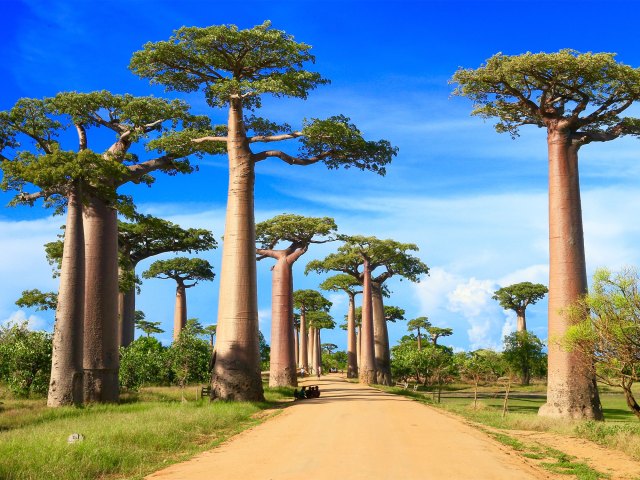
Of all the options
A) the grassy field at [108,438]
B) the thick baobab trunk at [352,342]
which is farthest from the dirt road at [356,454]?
the thick baobab trunk at [352,342]

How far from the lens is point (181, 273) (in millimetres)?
46656

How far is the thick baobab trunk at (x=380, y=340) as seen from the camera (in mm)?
45500

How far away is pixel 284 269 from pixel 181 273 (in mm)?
13398

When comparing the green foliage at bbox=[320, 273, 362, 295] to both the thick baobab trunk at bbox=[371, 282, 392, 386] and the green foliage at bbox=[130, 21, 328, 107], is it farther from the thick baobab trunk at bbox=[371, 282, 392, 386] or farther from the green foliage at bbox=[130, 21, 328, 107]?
the green foliage at bbox=[130, 21, 328, 107]

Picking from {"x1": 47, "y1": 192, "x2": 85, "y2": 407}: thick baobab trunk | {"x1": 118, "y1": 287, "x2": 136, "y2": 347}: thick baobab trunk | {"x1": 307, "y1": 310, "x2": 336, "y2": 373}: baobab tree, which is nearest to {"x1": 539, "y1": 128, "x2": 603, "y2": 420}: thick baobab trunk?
{"x1": 47, "y1": 192, "x2": 85, "y2": 407}: thick baobab trunk

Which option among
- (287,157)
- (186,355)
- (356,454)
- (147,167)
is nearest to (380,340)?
(186,355)

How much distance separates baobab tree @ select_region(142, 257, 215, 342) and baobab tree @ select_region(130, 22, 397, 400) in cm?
2179

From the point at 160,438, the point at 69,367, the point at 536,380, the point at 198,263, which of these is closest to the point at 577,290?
the point at 160,438

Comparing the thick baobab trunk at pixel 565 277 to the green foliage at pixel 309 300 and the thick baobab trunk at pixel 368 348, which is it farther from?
the green foliage at pixel 309 300

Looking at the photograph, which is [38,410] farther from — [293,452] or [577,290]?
[577,290]

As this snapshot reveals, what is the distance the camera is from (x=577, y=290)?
20.2 m

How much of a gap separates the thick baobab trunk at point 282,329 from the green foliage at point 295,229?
1.25 metres

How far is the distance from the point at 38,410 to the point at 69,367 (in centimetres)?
154

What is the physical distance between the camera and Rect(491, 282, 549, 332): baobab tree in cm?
5700
